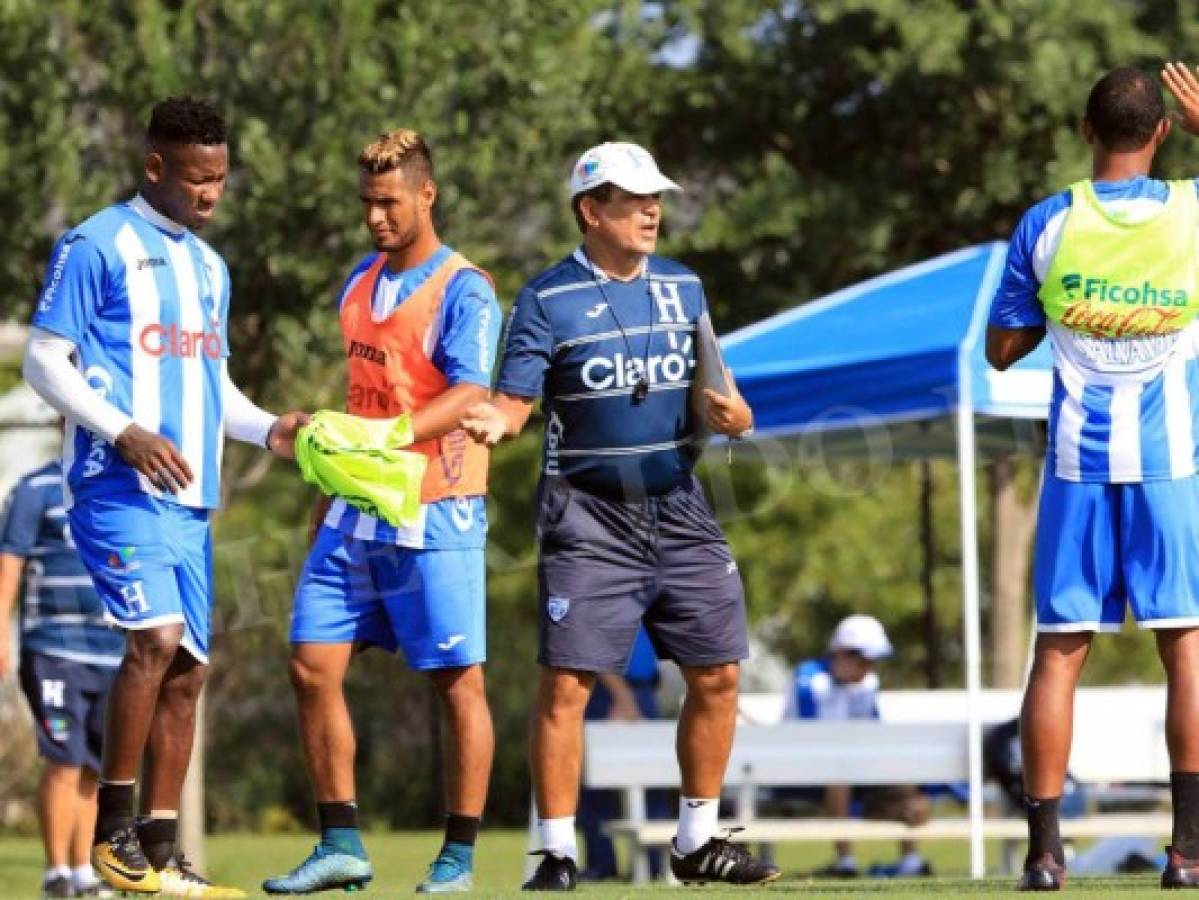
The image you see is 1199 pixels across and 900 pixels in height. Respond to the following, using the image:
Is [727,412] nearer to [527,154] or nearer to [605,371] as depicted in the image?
[605,371]

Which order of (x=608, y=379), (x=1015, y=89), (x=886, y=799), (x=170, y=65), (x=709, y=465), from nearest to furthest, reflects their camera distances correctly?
(x=608, y=379) → (x=886, y=799) → (x=170, y=65) → (x=1015, y=89) → (x=709, y=465)

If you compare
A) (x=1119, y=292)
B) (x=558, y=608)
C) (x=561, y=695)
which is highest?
(x=1119, y=292)

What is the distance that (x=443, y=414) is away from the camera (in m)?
8.25

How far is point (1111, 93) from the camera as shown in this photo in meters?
7.79

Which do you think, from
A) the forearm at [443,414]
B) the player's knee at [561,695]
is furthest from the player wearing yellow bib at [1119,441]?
the forearm at [443,414]

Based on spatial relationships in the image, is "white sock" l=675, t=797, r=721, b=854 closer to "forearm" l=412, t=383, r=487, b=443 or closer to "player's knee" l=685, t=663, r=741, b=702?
"player's knee" l=685, t=663, r=741, b=702

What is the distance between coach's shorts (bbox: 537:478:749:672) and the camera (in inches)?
333

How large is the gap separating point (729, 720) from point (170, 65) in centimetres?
872

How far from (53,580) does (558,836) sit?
4.51 m

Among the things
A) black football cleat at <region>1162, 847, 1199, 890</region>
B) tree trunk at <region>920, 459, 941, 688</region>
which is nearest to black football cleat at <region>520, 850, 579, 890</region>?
black football cleat at <region>1162, 847, 1199, 890</region>

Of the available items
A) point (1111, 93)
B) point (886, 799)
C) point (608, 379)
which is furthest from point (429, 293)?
point (886, 799)

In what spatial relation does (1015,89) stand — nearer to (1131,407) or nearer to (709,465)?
(709,465)

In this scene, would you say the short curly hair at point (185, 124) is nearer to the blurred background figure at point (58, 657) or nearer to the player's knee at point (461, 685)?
the player's knee at point (461, 685)

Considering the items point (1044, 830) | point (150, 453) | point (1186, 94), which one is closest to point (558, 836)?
point (1044, 830)
